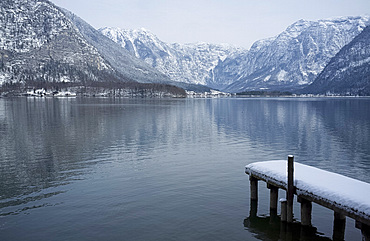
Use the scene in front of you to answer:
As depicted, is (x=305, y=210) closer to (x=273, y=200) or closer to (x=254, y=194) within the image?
(x=273, y=200)

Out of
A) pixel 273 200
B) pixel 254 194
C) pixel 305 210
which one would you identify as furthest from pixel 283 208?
pixel 254 194

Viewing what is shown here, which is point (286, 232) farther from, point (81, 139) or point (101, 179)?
point (81, 139)

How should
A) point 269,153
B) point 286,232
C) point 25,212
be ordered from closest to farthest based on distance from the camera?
point 286,232 < point 25,212 < point 269,153

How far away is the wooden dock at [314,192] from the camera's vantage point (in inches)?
807

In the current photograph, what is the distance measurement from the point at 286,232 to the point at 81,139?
4858cm

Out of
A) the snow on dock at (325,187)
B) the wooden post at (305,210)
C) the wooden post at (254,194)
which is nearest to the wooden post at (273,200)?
the snow on dock at (325,187)

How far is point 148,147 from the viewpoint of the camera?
5791cm

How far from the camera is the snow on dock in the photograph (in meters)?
20.5

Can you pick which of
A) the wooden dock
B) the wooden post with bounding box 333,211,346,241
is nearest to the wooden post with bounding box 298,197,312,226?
the wooden dock

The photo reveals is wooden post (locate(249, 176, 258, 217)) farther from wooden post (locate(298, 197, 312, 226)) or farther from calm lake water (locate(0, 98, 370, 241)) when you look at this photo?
wooden post (locate(298, 197, 312, 226))

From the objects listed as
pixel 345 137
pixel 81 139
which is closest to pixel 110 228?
pixel 81 139

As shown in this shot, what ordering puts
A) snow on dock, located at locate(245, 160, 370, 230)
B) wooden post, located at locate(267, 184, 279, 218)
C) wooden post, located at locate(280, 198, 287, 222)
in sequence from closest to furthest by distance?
snow on dock, located at locate(245, 160, 370, 230) < wooden post, located at locate(280, 198, 287, 222) < wooden post, located at locate(267, 184, 279, 218)

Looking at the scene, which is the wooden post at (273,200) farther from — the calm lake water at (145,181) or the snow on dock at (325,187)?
the snow on dock at (325,187)

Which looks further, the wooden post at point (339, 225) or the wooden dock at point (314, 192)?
the wooden post at point (339, 225)
